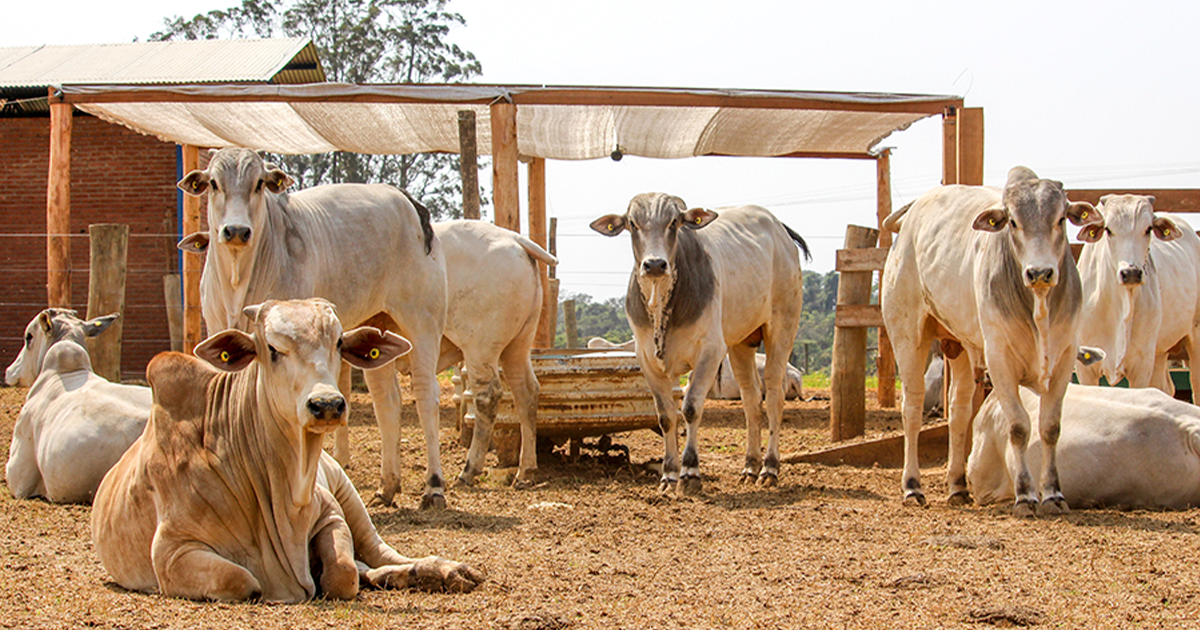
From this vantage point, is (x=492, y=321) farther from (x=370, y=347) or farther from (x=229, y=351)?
(x=229, y=351)

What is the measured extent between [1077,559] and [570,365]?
4750 millimetres

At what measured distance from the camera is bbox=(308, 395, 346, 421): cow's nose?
3938mm

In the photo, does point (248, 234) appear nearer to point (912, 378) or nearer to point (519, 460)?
point (519, 460)

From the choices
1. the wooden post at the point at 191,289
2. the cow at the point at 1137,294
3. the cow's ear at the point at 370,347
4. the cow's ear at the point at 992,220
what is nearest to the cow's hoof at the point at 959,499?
the cow's ear at the point at 992,220

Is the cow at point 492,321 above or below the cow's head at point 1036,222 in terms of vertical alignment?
below

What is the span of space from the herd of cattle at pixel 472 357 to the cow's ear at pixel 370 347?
0.04 feet

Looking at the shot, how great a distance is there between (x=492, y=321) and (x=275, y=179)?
9.03 feet

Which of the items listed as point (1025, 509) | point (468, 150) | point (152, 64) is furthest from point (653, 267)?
point (152, 64)

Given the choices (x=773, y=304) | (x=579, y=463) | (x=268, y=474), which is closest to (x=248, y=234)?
(x=268, y=474)

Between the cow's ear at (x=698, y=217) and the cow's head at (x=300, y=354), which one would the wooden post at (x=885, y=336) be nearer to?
the cow's ear at (x=698, y=217)

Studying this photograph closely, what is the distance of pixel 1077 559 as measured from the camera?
5223 millimetres

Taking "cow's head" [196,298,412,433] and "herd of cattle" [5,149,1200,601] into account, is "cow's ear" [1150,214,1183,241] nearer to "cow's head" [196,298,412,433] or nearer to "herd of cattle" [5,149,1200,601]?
"herd of cattle" [5,149,1200,601]

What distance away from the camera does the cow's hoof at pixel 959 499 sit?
295 inches

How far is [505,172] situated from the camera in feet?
36.4
